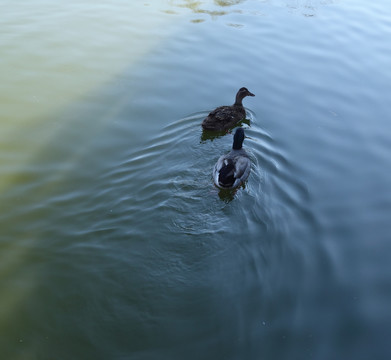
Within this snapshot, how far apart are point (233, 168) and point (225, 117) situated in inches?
82.8

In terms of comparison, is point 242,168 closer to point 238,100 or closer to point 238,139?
point 238,139

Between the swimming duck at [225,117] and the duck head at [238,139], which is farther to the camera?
the swimming duck at [225,117]

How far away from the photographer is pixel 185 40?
43.4 ft

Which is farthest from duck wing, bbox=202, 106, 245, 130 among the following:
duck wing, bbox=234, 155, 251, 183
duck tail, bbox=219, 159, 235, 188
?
duck tail, bbox=219, 159, 235, 188

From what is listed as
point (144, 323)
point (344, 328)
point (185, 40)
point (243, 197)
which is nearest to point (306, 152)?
point (243, 197)

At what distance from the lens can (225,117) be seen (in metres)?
9.73

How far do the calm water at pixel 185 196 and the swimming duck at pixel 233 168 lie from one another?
21cm

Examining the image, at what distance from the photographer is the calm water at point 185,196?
17.6ft

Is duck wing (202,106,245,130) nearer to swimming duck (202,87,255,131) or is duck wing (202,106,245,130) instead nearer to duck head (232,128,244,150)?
swimming duck (202,87,255,131)

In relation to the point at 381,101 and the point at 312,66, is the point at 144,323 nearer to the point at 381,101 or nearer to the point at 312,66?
the point at 381,101

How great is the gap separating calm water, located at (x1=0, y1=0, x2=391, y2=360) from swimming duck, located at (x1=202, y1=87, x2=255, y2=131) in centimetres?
29

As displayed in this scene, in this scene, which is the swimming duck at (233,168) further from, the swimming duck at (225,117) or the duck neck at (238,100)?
the duck neck at (238,100)

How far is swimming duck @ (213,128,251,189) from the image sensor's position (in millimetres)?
7828

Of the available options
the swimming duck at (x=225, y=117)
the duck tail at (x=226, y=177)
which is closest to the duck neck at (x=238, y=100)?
the swimming duck at (x=225, y=117)
